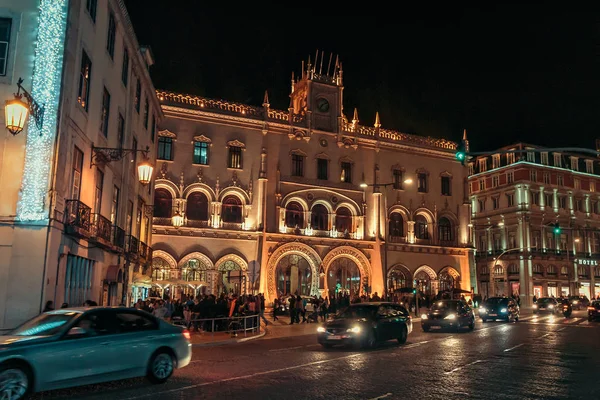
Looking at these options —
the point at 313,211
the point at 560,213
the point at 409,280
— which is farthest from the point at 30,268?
the point at 560,213

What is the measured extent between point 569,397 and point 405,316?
10.6 m

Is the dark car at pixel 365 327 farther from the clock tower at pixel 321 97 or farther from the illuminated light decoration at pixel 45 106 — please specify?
the clock tower at pixel 321 97

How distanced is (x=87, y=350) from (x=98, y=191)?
13604mm

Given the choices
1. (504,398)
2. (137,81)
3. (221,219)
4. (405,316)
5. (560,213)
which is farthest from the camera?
(560,213)

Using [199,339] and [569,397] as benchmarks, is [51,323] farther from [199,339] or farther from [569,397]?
[199,339]

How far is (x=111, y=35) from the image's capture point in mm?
23672

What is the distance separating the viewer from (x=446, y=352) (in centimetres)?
1675

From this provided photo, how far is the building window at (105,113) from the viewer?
2256 cm

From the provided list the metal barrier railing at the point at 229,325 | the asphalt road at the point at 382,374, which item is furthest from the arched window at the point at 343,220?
the asphalt road at the point at 382,374

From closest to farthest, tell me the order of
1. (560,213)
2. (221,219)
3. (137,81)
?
(137,81)
(221,219)
(560,213)

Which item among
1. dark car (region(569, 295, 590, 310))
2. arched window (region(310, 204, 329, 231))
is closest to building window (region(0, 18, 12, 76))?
arched window (region(310, 204, 329, 231))

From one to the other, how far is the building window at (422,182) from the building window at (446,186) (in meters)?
2.29

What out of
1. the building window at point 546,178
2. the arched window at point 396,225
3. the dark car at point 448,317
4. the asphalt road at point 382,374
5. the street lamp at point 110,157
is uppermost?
the building window at point 546,178

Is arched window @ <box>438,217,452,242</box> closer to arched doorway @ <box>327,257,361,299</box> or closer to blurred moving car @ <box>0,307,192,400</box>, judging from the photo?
arched doorway @ <box>327,257,361,299</box>
